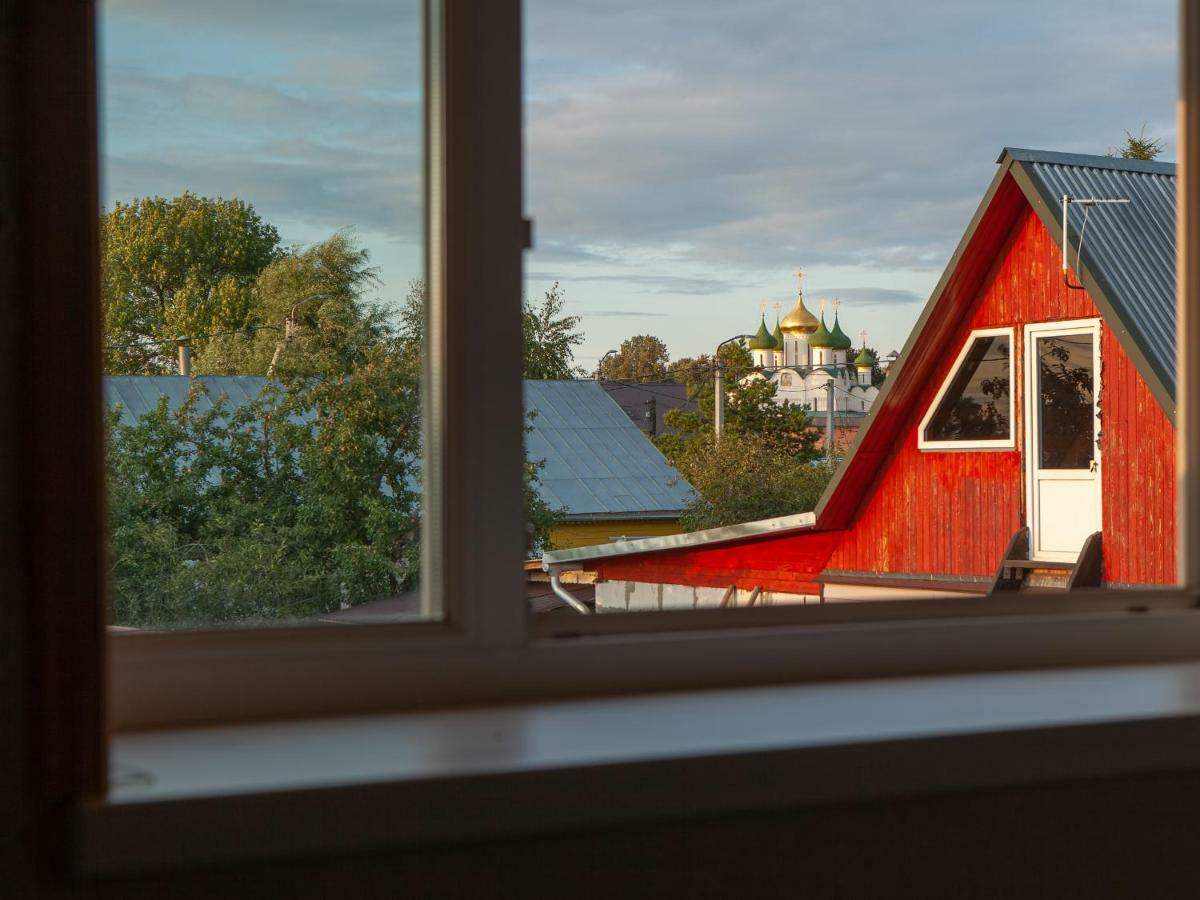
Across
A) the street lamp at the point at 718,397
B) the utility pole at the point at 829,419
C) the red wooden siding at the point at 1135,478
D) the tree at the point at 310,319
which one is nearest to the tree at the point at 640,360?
the street lamp at the point at 718,397

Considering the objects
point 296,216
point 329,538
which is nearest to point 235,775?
point 329,538

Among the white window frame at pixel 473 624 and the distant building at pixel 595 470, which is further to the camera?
the distant building at pixel 595 470

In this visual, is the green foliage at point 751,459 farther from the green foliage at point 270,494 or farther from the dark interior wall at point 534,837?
the dark interior wall at point 534,837

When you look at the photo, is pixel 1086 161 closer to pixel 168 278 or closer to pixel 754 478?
pixel 168 278

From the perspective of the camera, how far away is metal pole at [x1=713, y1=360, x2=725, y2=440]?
1658 centimetres

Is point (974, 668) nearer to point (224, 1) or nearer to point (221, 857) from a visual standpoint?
point (221, 857)

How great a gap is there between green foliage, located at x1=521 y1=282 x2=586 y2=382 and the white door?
6.68 metres

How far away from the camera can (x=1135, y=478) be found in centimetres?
757

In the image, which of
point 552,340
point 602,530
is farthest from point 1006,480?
point 552,340

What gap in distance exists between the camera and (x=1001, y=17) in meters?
12.7

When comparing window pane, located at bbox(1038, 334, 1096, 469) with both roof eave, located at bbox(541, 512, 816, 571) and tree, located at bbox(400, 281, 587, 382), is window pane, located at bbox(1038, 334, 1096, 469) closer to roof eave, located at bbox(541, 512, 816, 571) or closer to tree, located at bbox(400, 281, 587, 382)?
roof eave, located at bbox(541, 512, 816, 571)

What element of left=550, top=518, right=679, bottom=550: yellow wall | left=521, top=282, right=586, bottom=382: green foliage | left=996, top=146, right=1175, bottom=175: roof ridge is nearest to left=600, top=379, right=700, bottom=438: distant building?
left=521, top=282, right=586, bottom=382: green foliage

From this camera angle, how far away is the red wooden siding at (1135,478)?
293 inches

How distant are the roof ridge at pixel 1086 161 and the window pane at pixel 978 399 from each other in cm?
118
